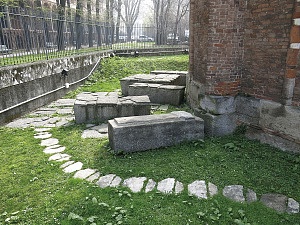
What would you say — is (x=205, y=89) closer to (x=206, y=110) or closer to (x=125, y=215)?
(x=206, y=110)

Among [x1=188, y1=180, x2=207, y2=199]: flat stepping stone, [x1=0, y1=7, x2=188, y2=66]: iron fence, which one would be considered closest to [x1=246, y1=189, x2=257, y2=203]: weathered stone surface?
[x1=188, y1=180, x2=207, y2=199]: flat stepping stone

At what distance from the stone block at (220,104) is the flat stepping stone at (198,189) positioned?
6.94 ft

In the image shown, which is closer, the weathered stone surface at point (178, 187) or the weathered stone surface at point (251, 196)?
the weathered stone surface at point (251, 196)

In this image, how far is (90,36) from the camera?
15.0 m

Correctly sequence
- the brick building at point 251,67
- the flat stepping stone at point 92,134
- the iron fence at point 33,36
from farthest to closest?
1. the iron fence at point 33,36
2. the flat stepping stone at point 92,134
3. the brick building at point 251,67

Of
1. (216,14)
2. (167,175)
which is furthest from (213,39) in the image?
(167,175)

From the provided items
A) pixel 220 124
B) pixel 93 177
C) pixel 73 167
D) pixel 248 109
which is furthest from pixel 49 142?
pixel 248 109

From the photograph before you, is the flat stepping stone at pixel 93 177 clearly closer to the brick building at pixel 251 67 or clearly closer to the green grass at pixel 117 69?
the brick building at pixel 251 67

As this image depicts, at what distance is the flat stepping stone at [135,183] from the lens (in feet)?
12.1

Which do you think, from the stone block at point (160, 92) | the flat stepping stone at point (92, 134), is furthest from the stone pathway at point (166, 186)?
the stone block at point (160, 92)

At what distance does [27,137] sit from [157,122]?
10.1 ft

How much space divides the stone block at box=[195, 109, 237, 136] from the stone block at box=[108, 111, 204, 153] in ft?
1.31

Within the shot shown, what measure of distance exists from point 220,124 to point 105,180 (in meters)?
2.97

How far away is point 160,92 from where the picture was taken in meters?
7.95
